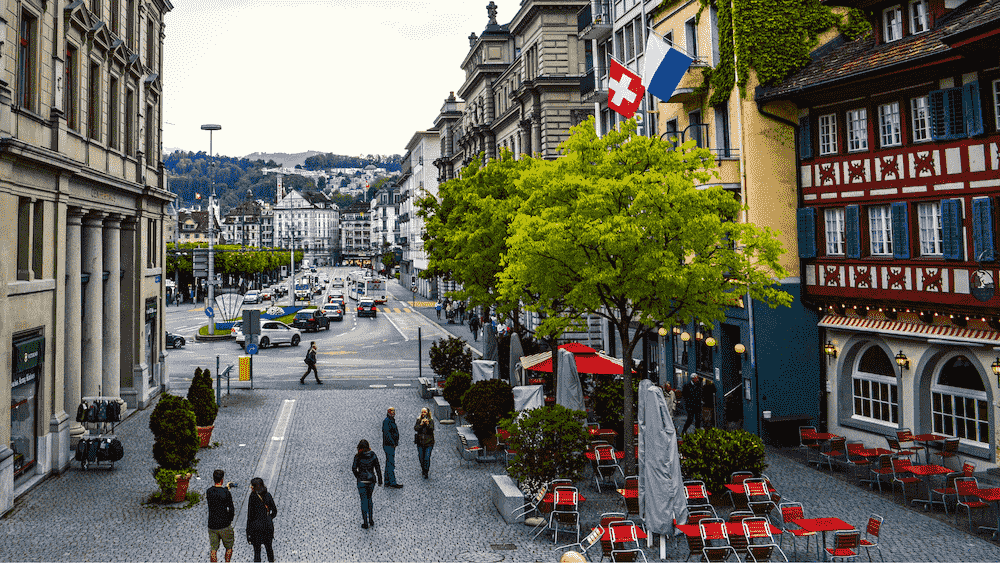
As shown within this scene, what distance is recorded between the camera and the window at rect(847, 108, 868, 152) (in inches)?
816

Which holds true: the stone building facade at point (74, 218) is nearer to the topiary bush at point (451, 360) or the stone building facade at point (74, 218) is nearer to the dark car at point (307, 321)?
the topiary bush at point (451, 360)

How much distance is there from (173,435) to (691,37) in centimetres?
2024

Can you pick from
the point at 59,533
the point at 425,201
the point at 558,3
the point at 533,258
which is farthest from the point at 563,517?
the point at 558,3

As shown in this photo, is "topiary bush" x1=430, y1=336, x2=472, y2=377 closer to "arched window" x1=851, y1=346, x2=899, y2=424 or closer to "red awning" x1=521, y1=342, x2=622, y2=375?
"red awning" x1=521, y1=342, x2=622, y2=375

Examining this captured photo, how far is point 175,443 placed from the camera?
16656 mm

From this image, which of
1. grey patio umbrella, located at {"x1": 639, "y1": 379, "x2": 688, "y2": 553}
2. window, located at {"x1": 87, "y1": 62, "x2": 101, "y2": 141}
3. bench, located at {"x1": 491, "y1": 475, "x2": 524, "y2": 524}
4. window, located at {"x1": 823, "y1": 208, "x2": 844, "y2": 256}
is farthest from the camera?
window, located at {"x1": 87, "y1": 62, "x2": 101, "y2": 141}

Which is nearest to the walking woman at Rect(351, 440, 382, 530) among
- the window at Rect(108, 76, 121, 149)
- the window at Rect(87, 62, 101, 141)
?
the window at Rect(87, 62, 101, 141)

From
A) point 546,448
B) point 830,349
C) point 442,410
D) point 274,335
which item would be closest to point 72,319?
point 442,410

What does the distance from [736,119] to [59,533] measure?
20251 mm

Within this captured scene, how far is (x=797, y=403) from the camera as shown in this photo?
22531 millimetres

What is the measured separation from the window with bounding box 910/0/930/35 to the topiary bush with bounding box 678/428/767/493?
11.6 metres

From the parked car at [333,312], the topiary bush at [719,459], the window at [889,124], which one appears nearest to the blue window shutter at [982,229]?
the window at [889,124]

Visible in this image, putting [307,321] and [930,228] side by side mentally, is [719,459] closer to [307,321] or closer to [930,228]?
[930,228]

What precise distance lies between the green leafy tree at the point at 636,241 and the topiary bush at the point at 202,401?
9637mm
